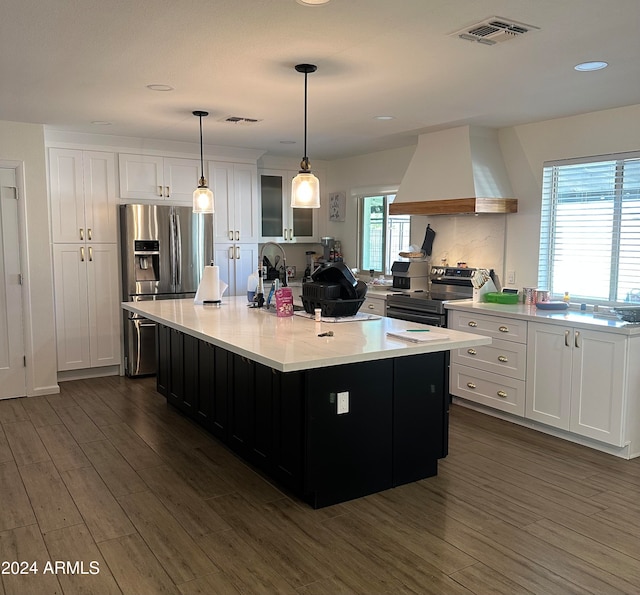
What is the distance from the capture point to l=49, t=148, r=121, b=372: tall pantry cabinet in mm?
5484

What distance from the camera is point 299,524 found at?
286 centimetres

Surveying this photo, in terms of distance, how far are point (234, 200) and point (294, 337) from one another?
139 inches

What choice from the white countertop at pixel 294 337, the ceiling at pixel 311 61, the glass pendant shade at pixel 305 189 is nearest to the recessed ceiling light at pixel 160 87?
the ceiling at pixel 311 61

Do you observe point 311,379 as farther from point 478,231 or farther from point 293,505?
point 478,231

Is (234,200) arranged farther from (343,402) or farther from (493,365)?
(343,402)

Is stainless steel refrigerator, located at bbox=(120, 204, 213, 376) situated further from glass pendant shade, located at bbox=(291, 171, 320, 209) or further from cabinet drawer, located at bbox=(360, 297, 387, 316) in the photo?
glass pendant shade, located at bbox=(291, 171, 320, 209)

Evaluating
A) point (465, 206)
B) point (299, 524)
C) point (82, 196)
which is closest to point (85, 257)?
point (82, 196)

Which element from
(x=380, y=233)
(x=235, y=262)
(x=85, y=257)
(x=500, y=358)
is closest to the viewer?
(x=500, y=358)

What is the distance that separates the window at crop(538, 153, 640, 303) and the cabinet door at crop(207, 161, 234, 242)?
10.7ft

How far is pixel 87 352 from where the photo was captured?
5707 millimetres

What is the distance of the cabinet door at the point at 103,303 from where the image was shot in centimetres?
568

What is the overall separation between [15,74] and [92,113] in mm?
1128

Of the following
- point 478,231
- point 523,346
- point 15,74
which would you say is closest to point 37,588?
point 15,74

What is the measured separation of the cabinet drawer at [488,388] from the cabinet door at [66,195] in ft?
12.3
